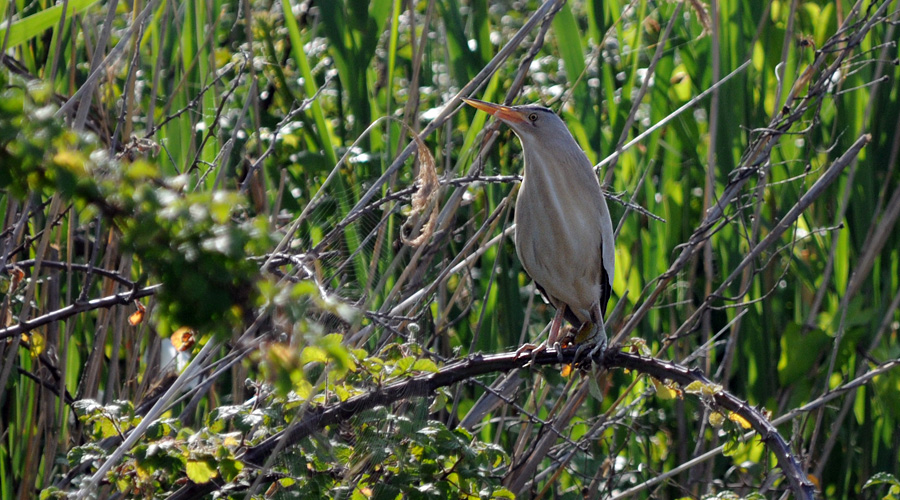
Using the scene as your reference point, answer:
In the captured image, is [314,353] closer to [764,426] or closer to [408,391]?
[408,391]

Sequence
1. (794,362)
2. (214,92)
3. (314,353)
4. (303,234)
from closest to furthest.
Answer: (314,353), (303,234), (214,92), (794,362)

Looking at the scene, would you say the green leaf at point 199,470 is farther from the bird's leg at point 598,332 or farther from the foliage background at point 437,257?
the bird's leg at point 598,332

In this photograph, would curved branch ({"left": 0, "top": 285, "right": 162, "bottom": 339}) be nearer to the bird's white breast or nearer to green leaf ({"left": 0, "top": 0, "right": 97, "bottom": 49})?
green leaf ({"left": 0, "top": 0, "right": 97, "bottom": 49})

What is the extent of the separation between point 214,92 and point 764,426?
5.02 feet

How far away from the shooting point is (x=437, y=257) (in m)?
2.55

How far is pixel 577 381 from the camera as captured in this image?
238 cm

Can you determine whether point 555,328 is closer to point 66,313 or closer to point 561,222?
point 561,222

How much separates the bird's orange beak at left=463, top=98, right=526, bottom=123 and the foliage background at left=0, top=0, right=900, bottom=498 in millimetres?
41

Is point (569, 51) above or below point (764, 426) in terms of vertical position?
above

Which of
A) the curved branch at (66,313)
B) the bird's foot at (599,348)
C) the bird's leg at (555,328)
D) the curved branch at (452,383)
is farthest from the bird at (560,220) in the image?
the curved branch at (66,313)

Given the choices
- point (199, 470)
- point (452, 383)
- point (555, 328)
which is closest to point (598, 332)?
point (555, 328)

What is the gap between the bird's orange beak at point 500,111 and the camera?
2146 millimetres

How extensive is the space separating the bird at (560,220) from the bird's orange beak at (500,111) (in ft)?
0.32

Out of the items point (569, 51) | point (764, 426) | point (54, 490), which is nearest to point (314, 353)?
point (54, 490)
